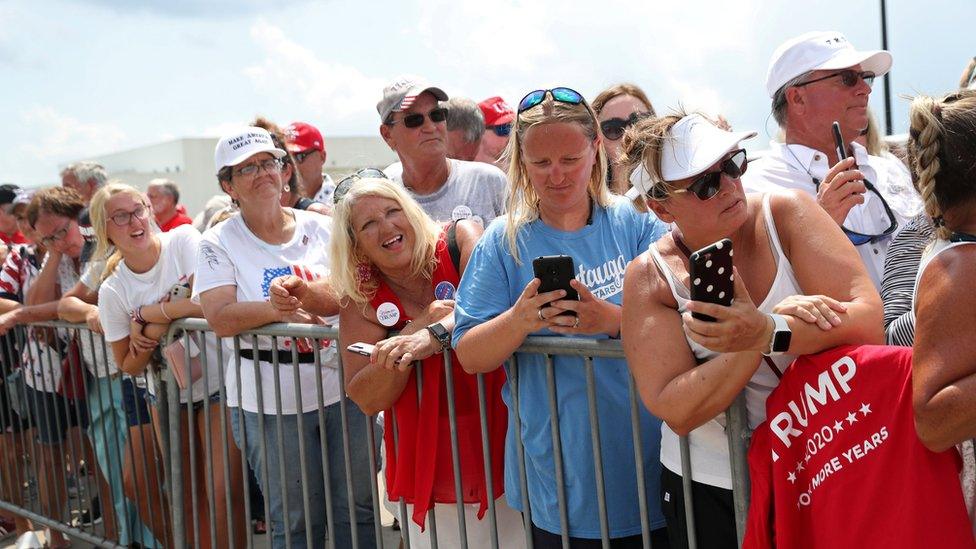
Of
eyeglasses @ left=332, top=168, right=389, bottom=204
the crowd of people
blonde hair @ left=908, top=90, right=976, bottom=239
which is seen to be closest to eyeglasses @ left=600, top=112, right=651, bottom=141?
the crowd of people

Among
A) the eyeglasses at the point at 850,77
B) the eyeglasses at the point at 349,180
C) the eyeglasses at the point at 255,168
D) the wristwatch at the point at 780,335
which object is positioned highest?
the eyeglasses at the point at 850,77

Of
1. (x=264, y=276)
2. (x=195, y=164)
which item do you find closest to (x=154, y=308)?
(x=264, y=276)

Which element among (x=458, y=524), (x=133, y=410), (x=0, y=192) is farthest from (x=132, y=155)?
(x=458, y=524)

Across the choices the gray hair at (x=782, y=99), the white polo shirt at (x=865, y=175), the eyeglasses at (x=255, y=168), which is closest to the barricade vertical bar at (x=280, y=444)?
the eyeglasses at (x=255, y=168)

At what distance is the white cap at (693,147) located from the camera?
96.7 inches

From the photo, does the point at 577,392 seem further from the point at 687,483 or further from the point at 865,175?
the point at 865,175

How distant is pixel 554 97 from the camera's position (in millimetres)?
3072

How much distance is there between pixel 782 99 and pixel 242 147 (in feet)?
8.37

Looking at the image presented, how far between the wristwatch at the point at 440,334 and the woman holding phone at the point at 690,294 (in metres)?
0.91

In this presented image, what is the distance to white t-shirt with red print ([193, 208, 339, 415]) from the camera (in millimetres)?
4207

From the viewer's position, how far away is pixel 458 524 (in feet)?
11.4

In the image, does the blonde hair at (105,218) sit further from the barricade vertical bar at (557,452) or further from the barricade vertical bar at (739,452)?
the barricade vertical bar at (739,452)

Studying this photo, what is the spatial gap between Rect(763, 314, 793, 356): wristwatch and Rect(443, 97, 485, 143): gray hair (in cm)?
359

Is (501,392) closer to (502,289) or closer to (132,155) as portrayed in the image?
(502,289)
